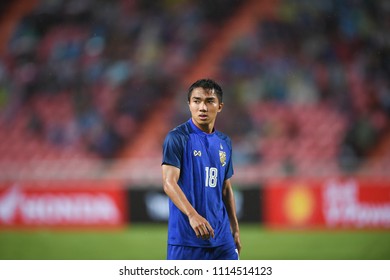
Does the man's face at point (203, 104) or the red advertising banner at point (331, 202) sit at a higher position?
the man's face at point (203, 104)

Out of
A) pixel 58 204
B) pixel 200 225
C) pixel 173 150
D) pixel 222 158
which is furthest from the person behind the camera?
pixel 58 204

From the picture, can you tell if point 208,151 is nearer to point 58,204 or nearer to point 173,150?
point 173,150

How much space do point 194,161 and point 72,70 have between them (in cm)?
1234

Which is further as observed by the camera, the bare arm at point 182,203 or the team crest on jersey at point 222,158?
the team crest on jersey at point 222,158

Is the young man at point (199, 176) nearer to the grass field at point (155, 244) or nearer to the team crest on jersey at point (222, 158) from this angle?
the team crest on jersey at point (222, 158)

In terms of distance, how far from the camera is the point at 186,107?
15281mm

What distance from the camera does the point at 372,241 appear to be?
10.6m

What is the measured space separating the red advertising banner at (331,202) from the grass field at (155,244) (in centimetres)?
20

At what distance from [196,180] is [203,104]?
1.65 ft

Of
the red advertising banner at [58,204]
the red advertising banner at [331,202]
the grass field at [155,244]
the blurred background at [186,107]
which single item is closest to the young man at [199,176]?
the grass field at [155,244]

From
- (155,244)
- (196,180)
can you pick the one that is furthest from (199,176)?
(155,244)

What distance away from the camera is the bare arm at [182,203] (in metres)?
4.32

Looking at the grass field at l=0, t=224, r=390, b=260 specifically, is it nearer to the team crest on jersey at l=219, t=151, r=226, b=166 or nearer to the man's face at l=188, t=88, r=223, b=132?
the team crest on jersey at l=219, t=151, r=226, b=166
